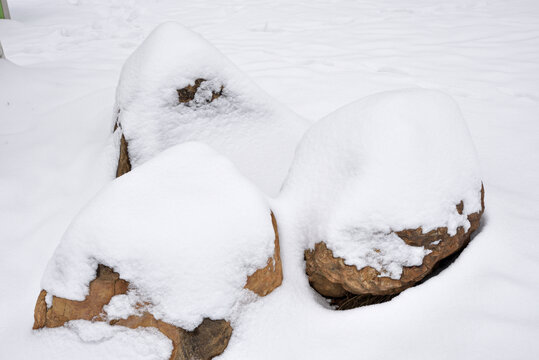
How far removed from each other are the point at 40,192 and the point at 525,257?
7.40 ft

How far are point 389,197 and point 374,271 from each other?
0.25 metres

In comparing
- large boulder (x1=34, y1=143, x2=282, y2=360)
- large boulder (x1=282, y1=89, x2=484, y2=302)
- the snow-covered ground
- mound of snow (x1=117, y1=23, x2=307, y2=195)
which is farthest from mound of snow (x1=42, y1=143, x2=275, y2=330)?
mound of snow (x1=117, y1=23, x2=307, y2=195)

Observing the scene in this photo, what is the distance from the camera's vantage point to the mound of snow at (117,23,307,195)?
5.80 feet

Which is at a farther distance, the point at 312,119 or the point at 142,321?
the point at 312,119

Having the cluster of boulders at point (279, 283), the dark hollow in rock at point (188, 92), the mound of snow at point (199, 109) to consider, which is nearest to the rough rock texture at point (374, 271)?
the cluster of boulders at point (279, 283)

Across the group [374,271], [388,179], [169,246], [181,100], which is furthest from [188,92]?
[374,271]

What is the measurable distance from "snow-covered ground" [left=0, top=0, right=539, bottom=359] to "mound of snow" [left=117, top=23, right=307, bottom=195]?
14.7 inches

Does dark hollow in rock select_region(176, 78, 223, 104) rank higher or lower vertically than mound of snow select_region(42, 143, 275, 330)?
higher

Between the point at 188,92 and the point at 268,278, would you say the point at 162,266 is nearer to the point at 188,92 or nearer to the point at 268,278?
the point at 268,278

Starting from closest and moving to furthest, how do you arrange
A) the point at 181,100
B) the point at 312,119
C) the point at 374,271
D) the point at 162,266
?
the point at 162,266
the point at 374,271
the point at 181,100
the point at 312,119

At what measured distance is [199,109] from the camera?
1.85 meters

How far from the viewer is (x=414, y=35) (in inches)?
166

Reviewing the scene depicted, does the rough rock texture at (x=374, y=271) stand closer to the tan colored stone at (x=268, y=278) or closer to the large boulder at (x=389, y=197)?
the large boulder at (x=389, y=197)

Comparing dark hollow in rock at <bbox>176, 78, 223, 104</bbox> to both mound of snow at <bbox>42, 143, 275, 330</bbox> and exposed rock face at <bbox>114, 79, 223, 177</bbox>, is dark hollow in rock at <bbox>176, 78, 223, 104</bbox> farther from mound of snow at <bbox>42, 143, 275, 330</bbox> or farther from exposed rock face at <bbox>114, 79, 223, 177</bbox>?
mound of snow at <bbox>42, 143, 275, 330</bbox>
